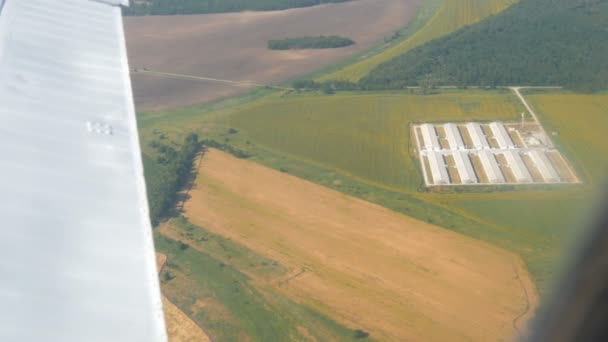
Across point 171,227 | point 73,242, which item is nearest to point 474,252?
point 171,227

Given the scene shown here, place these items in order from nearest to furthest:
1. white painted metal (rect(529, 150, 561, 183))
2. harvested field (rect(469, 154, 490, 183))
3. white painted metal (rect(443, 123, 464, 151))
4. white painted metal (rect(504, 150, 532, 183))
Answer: white painted metal (rect(529, 150, 561, 183)) → white painted metal (rect(504, 150, 532, 183)) → harvested field (rect(469, 154, 490, 183)) → white painted metal (rect(443, 123, 464, 151))

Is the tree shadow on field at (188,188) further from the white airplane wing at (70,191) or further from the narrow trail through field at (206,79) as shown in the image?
the white airplane wing at (70,191)

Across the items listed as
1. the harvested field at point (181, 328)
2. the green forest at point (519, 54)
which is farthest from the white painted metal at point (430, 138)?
the harvested field at point (181, 328)

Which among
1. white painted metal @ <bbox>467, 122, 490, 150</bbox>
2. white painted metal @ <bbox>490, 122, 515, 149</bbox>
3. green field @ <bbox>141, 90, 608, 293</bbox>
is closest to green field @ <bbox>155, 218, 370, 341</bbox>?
green field @ <bbox>141, 90, 608, 293</bbox>

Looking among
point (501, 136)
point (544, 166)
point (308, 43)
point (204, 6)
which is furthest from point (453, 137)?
point (204, 6)

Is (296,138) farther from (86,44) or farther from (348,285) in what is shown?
(86,44)

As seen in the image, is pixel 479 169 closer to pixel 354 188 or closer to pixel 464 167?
pixel 464 167

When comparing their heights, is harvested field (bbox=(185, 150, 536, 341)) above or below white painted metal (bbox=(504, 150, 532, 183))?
above

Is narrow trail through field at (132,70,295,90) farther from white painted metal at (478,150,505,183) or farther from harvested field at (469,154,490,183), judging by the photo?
white painted metal at (478,150,505,183)
